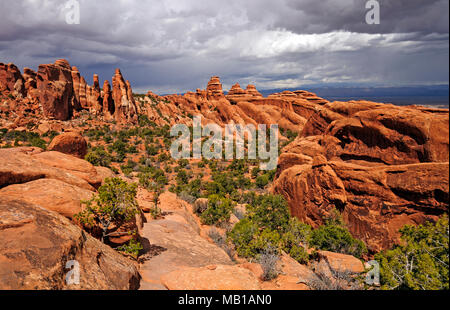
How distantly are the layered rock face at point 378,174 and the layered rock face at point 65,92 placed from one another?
5868cm

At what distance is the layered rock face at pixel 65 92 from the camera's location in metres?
53.4

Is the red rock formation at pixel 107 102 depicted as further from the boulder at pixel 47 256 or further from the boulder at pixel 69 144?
Result: the boulder at pixel 47 256

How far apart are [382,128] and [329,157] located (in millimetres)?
5493

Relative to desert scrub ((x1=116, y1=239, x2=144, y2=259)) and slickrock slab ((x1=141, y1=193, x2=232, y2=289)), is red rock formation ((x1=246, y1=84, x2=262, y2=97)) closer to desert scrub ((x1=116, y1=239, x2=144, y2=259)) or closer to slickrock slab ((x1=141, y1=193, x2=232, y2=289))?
slickrock slab ((x1=141, y1=193, x2=232, y2=289))

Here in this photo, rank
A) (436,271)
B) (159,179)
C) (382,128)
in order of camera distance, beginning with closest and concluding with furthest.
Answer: (436,271)
(382,128)
(159,179)

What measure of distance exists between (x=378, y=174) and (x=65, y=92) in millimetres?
66903

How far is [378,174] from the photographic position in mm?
12859

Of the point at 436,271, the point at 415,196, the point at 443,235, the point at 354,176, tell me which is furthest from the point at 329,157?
the point at 436,271

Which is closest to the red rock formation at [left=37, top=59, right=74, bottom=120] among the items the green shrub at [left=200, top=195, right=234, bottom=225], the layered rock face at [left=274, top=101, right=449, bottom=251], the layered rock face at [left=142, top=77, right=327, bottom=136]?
the layered rock face at [left=142, top=77, right=327, bottom=136]

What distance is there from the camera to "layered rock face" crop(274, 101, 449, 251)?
9.82 metres

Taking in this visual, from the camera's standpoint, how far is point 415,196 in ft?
37.1

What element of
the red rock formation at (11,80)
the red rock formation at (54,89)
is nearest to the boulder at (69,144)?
the red rock formation at (54,89)

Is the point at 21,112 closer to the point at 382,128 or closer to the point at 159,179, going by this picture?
the point at 159,179
